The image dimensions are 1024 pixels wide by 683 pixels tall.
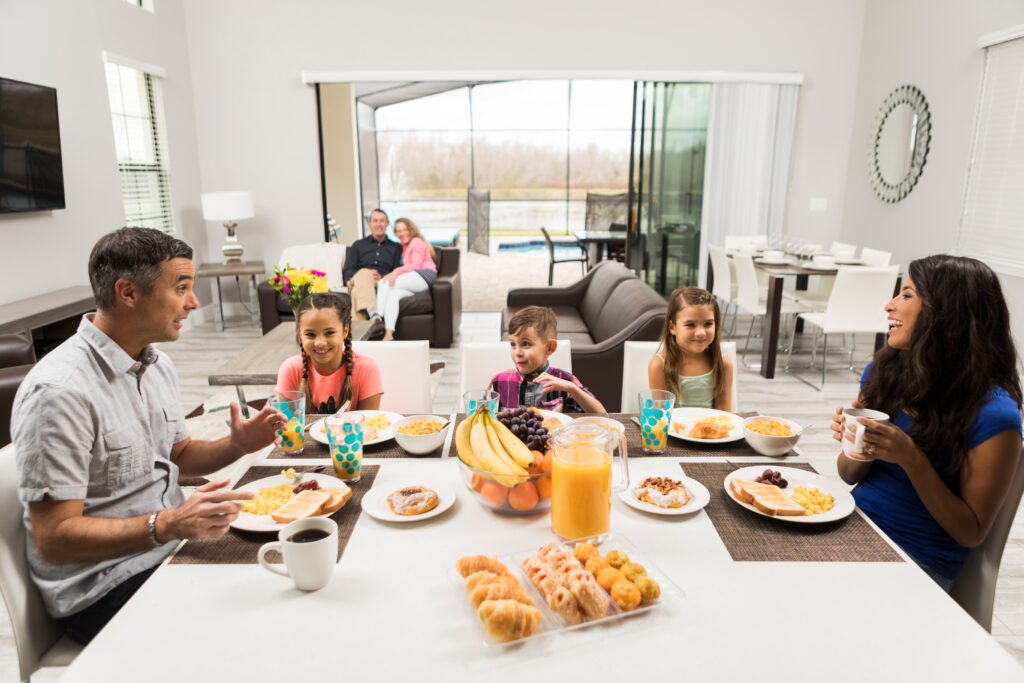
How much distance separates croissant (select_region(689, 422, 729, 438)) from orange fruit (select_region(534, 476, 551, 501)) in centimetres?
54

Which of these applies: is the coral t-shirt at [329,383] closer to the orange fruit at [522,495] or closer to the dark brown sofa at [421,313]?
the orange fruit at [522,495]

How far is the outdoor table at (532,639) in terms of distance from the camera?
88 centimetres

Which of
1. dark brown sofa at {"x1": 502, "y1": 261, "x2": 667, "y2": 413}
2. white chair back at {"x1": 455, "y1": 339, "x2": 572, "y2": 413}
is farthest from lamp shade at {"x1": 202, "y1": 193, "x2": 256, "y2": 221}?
white chair back at {"x1": 455, "y1": 339, "x2": 572, "y2": 413}

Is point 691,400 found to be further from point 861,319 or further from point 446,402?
point 861,319

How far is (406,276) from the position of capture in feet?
17.0

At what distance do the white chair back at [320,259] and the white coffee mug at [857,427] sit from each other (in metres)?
5.13

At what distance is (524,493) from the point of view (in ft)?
4.13

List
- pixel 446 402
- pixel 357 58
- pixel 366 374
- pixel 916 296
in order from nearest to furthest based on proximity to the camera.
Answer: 1. pixel 916 296
2. pixel 366 374
3. pixel 446 402
4. pixel 357 58

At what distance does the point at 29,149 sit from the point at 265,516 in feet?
13.3

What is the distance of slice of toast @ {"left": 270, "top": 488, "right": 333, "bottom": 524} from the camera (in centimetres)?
123

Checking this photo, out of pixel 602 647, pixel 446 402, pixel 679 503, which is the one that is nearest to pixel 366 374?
pixel 679 503

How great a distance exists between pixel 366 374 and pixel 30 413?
1018 millimetres

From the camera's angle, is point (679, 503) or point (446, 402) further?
point (446, 402)

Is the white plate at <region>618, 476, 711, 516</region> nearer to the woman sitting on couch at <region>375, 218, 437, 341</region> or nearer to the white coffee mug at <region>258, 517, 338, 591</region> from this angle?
the white coffee mug at <region>258, 517, 338, 591</region>
